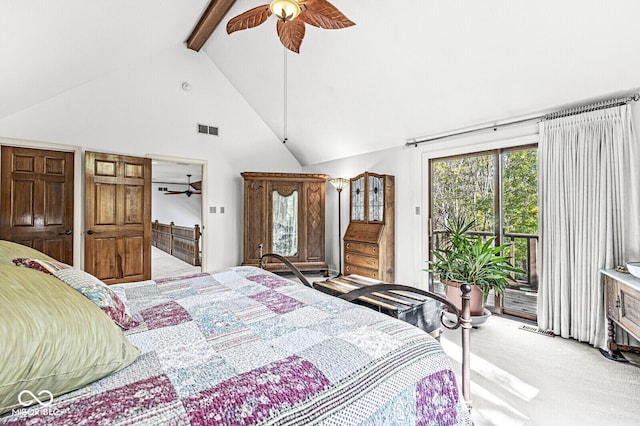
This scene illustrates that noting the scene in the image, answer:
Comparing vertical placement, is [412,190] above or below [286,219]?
above

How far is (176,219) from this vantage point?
37.1ft

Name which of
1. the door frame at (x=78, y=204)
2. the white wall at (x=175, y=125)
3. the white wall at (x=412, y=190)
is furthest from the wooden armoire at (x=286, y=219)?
the door frame at (x=78, y=204)

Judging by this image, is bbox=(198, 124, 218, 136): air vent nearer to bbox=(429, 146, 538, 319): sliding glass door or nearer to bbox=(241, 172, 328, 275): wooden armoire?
bbox=(241, 172, 328, 275): wooden armoire

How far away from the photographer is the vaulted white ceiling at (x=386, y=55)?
2320 mm

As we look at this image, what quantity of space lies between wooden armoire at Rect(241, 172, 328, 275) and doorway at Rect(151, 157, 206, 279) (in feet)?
2.77

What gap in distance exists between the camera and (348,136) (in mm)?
4883

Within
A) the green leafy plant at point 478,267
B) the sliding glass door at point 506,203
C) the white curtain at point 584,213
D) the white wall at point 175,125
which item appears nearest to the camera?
the white curtain at point 584,213

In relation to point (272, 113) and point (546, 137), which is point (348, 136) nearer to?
point (272, 113)

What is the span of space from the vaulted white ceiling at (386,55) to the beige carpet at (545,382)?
2301 mm

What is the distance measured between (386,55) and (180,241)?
6.30m

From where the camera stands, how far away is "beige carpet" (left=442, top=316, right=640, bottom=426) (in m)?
1.81

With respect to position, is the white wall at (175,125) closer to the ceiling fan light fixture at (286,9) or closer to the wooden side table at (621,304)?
the ceiling fan light fixture at (286,9)

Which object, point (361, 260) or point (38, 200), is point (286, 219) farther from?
point (38, 200)

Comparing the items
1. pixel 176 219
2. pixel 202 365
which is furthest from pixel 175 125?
pixel 176 219
